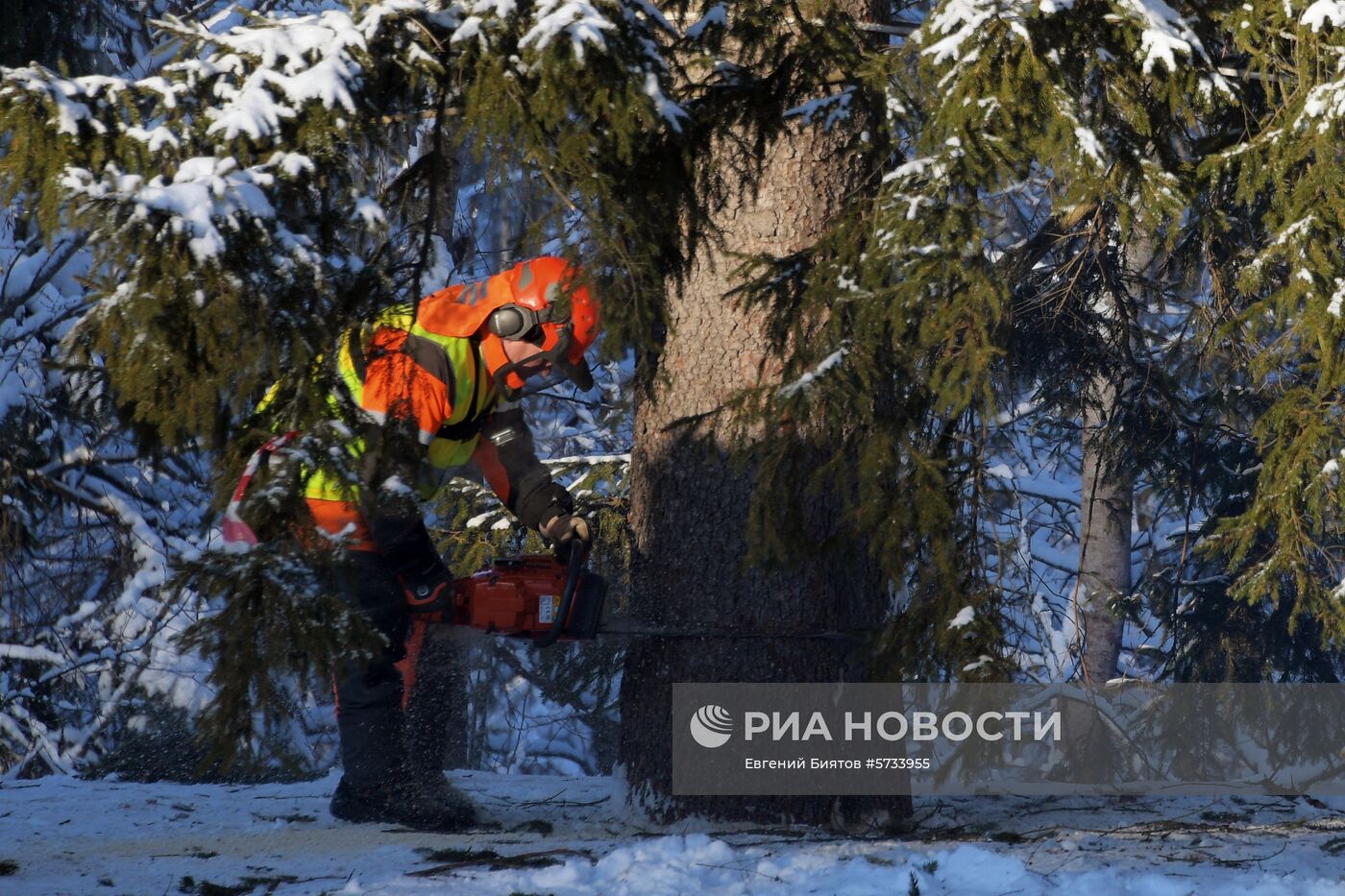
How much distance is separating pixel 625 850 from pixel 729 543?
1101mm

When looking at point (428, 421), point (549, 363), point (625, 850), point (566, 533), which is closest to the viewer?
point (625, 850)

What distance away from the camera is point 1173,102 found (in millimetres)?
3553

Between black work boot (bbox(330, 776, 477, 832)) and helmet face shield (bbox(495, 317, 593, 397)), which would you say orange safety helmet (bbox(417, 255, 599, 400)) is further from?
black work boot (bbox(330, 776, 477, 832))

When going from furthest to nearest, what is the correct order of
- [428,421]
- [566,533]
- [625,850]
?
[566,533], [428,421], [625,850]

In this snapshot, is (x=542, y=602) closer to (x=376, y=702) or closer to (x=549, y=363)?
(x=376, y=702)

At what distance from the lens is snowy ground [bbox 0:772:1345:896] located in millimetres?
3168

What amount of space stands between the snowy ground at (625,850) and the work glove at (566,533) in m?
0.89

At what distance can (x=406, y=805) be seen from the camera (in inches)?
173

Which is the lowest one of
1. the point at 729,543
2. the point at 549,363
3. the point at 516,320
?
the point at 729,543

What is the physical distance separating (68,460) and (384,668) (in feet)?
11.5

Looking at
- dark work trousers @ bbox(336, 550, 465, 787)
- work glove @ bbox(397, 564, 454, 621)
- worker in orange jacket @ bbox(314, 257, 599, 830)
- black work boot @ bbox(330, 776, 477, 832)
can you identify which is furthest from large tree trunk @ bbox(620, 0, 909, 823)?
dark work trousers @ bbox(336, 550, 465, 787)

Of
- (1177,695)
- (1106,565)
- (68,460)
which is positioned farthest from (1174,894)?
(1106,565)

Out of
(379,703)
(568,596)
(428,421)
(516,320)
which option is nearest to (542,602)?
(568,596)

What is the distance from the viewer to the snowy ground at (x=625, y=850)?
3168 mm
